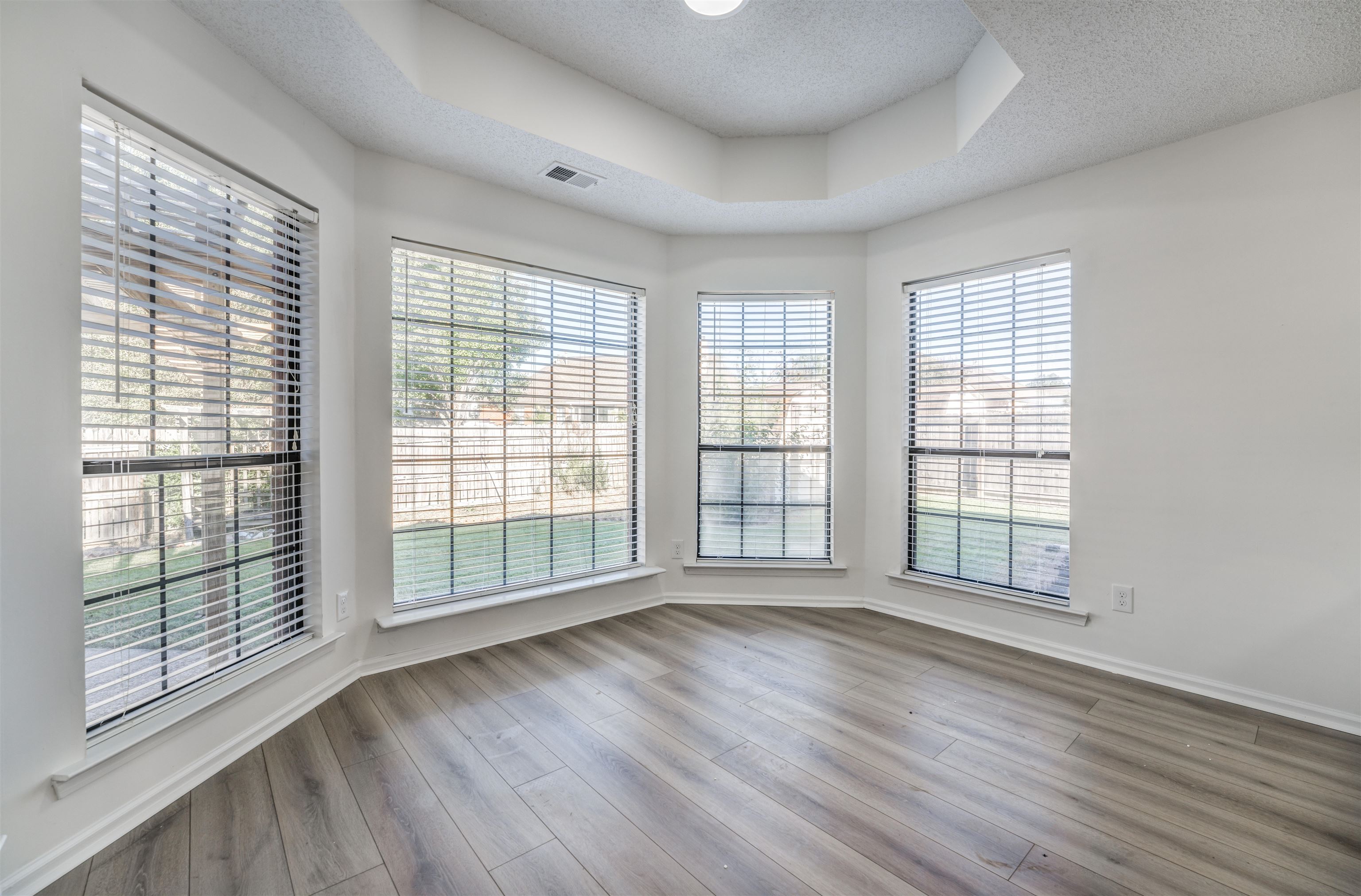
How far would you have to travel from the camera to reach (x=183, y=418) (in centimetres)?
190

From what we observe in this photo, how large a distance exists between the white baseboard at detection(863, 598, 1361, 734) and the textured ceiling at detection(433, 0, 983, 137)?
287 cm

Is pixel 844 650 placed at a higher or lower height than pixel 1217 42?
lower

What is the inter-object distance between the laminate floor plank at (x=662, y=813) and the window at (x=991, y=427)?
7.60ft

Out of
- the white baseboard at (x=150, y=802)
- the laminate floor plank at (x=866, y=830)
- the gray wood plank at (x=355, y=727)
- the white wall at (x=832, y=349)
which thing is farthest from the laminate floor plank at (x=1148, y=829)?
the white baseboard at (x=150, y=802)

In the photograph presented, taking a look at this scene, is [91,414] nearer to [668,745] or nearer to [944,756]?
[668,745]

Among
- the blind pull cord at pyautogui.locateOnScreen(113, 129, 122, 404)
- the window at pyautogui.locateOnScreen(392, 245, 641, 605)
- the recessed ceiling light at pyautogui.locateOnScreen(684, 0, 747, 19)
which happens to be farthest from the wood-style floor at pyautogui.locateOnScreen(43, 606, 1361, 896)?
the recessed ceiling light at pyautogui.locateOnScreen(684, 0, 747, 19)

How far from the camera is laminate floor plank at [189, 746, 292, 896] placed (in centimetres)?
146

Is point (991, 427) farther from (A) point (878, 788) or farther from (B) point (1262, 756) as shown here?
(A) point (878, 788)

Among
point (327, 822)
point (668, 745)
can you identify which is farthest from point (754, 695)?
point (327, 822)

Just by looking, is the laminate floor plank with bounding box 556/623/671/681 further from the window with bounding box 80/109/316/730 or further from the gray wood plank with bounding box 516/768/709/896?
the window with bounding box 80/109/316/730

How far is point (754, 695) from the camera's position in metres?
2.52

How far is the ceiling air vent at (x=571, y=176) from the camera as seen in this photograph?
Result: 2863 millimetres

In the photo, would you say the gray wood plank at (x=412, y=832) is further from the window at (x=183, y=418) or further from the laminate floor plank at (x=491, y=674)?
the window at (x=183, y=418)

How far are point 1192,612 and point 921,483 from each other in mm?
1378
